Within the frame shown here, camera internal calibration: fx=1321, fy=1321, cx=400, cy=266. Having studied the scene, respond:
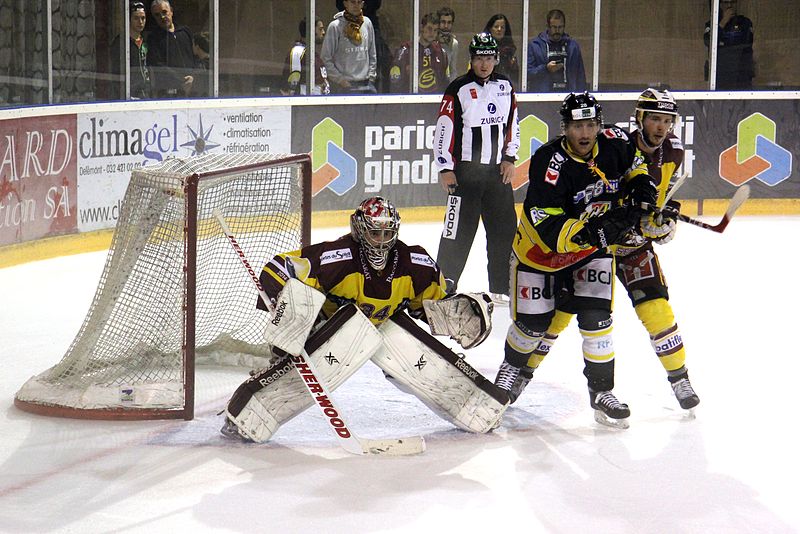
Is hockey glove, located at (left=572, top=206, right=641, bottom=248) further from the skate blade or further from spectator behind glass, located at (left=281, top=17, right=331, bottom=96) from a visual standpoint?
spectator behind glass, located at (left=281, top=17, right=331, bottom=96)

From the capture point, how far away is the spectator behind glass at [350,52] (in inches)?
339

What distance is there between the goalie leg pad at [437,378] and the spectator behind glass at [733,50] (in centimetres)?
591

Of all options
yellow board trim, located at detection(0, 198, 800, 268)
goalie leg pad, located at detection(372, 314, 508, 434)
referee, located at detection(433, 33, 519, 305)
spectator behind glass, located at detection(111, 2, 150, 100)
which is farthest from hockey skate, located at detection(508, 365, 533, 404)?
spectator behind glass, located at detection(111, 2, 150, 100)

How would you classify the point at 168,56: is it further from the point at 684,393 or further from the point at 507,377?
the point at 684,393

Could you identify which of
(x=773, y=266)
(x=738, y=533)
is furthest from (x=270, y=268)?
(x=773, y=266)

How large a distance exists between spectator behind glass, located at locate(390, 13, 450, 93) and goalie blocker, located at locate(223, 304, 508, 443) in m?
4.98

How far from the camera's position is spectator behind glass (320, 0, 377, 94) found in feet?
28.2

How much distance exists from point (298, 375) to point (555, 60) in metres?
5.72

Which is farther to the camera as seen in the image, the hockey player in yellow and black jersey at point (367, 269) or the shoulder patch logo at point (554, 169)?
the shoulder patch logo at point (554, 169)

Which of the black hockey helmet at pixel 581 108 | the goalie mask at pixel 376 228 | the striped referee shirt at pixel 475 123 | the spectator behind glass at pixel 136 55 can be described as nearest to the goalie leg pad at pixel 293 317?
the goalie mask at pixel 376 228

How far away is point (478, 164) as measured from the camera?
6184mm

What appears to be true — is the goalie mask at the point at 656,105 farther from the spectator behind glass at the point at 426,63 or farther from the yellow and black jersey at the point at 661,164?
the spectator behind glass at the point at 426,63

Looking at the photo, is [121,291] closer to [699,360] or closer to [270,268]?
[270,268]

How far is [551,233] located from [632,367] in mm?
1288
